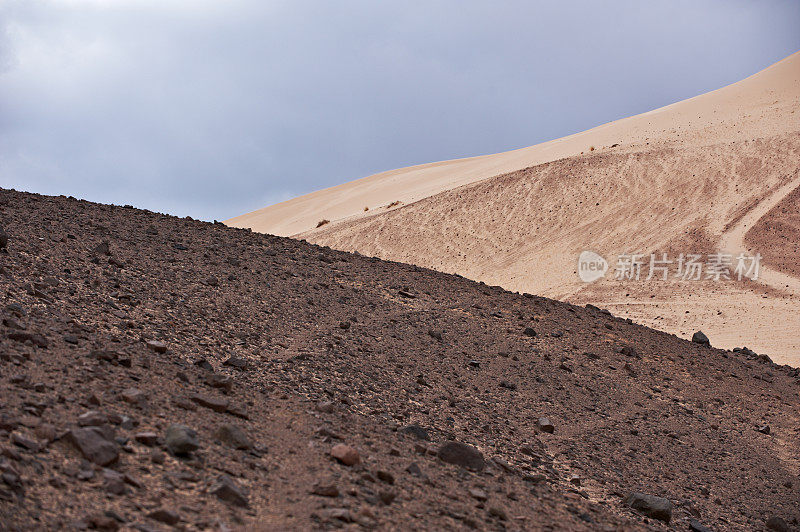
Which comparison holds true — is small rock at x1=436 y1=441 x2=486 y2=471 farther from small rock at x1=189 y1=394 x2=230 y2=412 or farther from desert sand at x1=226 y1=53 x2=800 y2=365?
desert sand at x1=226 y1=53 x2=800 y2=365

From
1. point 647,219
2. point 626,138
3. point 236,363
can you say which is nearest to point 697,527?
point 236,363

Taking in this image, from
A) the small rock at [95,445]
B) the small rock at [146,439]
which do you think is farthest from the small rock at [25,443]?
the small rock at [146,439]

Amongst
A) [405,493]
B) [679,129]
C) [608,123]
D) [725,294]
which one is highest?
[608,123]

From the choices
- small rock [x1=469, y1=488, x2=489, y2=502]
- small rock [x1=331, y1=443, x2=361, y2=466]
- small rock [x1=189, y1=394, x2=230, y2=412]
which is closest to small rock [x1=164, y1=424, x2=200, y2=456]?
small rock [x1=189, y1=394, x2=230, y2=412]

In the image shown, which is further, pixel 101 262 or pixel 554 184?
pixel 554 184

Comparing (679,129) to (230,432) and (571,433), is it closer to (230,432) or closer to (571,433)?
(571,433)

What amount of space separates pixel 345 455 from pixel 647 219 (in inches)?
965

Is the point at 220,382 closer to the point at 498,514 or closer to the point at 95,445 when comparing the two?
the point at 95,445

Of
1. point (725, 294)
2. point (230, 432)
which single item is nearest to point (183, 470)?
point (230, 432)

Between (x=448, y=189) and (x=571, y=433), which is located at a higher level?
(x=448, y=189)

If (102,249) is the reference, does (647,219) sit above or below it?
above

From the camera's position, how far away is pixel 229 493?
3609mm

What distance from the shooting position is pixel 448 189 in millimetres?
35031

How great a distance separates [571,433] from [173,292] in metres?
4.08
